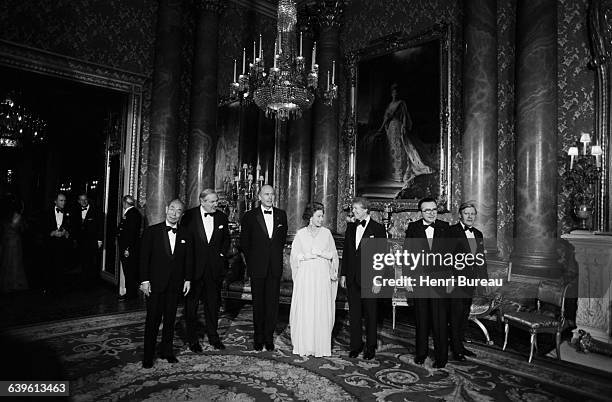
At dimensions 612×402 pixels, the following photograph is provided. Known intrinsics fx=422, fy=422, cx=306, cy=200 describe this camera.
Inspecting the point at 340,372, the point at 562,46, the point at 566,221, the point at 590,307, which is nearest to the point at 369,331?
the point at 340,372

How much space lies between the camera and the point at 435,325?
12.1 ft

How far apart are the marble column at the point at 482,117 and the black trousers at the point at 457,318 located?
89.9 inches

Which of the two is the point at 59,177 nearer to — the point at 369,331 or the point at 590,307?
the point at 369,331

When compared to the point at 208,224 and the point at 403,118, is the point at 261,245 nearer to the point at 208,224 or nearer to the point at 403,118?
the point at 208,224

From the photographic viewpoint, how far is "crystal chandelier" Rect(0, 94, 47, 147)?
888 centimetres

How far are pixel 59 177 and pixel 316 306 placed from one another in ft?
37.5

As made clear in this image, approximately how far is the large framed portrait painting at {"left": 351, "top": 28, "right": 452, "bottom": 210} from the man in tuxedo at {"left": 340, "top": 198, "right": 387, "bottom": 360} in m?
3.12

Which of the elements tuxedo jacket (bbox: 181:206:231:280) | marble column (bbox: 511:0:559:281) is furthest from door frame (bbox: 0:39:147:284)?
marble column (bbox: 511:0:559:281)

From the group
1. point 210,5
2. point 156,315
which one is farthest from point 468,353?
point 210,5

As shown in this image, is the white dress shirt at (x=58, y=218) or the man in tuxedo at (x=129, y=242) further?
the white dress shirt at (x=58, y=218)

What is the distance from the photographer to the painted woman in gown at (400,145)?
7.05 m

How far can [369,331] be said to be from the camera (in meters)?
3.87

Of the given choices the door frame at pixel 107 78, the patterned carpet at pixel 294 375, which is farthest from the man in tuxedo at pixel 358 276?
the door frame at pixel 107 78

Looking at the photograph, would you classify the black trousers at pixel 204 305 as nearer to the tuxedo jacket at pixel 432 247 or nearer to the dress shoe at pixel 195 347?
the dress shoe at pixel 195 347
